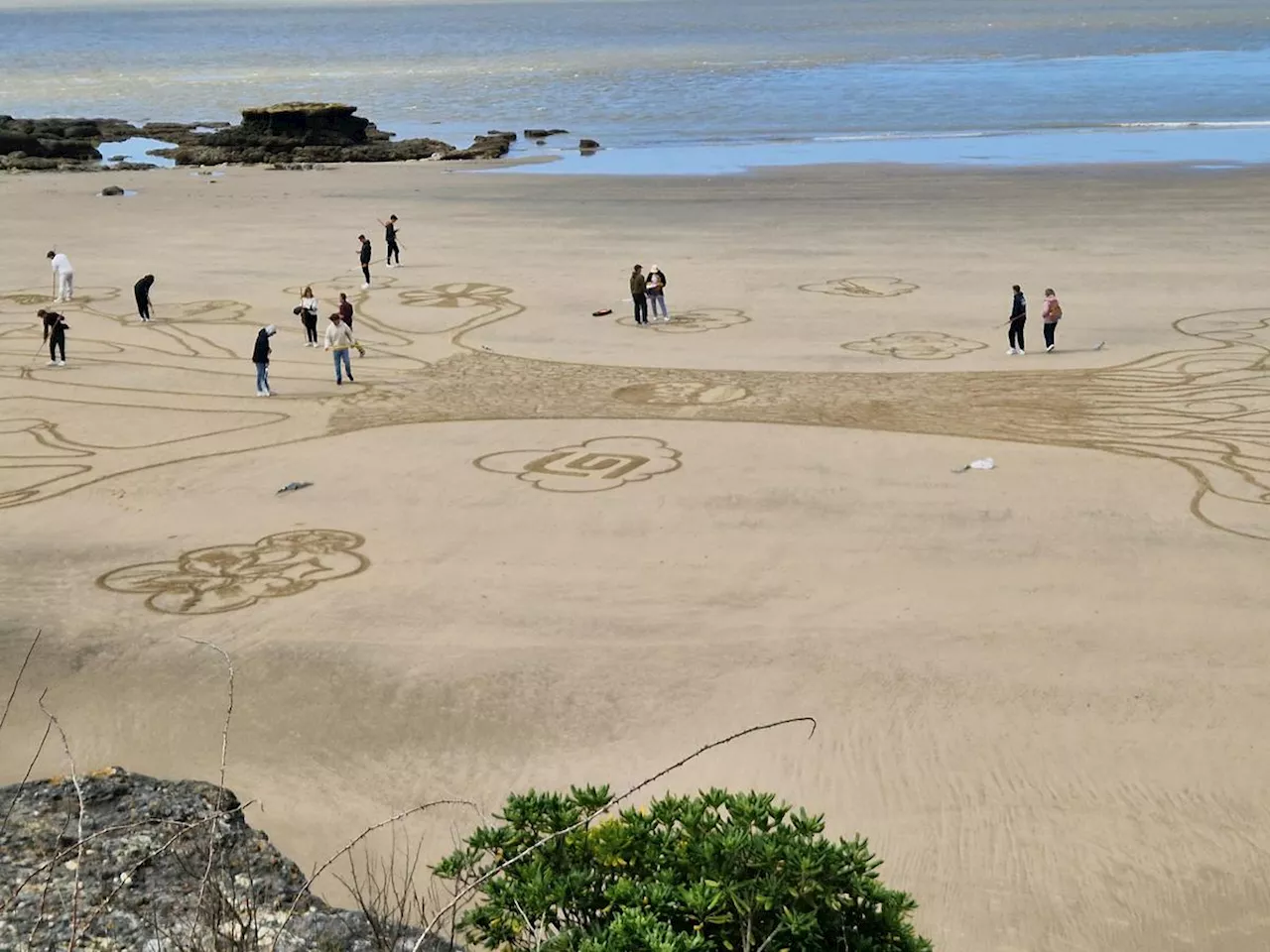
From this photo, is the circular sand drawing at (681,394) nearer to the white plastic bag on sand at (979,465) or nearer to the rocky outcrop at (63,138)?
the white plastic bag on sand at (979,465)

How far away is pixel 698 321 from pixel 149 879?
23590mm

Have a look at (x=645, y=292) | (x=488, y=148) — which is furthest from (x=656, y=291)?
(x=488, y=148)

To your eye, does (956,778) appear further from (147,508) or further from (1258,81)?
(1258,81)

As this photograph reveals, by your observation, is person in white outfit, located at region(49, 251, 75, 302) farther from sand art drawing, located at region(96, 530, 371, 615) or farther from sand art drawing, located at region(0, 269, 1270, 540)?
sand art drawing, located at region(96, 530, 371, 615)

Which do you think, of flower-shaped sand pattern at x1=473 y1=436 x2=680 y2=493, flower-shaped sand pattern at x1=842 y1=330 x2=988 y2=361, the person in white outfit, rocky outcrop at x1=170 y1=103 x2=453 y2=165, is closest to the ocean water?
rocky outcrop at x1=170 y1=103 x2=453 y2=165

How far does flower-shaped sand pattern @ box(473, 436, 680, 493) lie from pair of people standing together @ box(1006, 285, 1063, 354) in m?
8.00

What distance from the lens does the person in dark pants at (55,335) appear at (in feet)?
88.6

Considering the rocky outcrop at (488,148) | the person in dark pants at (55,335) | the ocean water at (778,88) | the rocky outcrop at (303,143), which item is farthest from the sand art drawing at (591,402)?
the rocky outcrop at (303,143)

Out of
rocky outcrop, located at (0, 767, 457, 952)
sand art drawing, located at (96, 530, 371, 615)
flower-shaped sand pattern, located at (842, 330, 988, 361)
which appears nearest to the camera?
rocky outcrop, located at (0, 767, 457, 952)

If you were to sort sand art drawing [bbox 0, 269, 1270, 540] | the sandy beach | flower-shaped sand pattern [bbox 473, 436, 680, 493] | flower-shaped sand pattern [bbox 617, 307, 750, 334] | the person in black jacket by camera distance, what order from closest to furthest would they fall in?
the sandy beach → flower-shaped sand pattern [bbox 473, 436, 680, 493] → sand art drawing [bbox 0, 269, 1270, 540] → the person in black jacket → flower-shaped sand pattern [bbox 617, 307, 750, 334]

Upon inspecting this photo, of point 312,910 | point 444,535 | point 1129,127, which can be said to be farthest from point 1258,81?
point 312,910

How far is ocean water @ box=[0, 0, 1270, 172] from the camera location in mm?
68500

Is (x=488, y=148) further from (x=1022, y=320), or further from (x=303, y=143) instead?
(x=1022, y=320)

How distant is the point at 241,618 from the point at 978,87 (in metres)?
90.3
